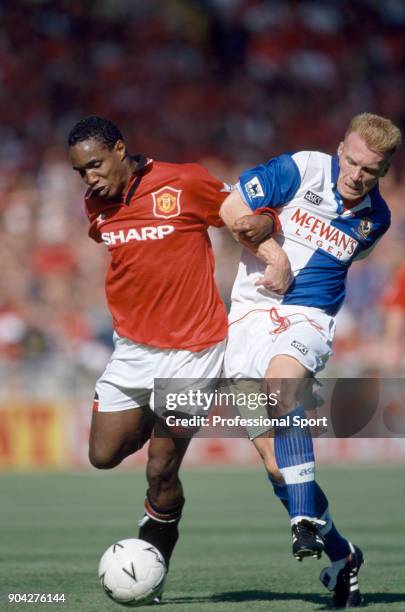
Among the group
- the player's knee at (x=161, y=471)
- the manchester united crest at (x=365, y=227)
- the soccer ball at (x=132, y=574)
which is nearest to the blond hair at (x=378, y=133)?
the manchester united crest at (x=365, y=227)

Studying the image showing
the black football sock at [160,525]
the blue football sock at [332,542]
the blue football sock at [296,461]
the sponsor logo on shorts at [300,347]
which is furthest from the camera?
the black football sock at [160,525]

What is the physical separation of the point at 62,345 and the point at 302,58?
9387 millimetres

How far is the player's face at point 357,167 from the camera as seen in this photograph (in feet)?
20.6

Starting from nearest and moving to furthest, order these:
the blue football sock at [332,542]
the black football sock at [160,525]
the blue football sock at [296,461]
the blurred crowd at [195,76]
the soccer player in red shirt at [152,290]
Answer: the blue football sock at [296,461]
the blue football sock at [332,542]
the soccer player in red shirt at [152,290]
the black football sock at [160,525]
the blurred crowd at [195,76]

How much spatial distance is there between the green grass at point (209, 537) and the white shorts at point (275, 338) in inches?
47.9

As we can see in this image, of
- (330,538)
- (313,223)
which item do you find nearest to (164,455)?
(330,538)

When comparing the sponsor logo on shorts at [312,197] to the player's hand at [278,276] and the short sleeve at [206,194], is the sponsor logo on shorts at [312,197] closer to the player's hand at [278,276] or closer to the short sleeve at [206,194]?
the player's hand at [278,276]

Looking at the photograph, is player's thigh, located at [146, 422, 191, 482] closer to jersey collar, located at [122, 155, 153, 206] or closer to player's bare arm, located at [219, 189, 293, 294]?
player's bare arm, located at [219, 189, 293, 294]

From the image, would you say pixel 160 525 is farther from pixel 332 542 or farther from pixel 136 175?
pixel 136 175

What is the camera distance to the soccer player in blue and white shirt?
627 cm

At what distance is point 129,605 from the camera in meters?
6.33

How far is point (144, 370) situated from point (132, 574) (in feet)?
3.71

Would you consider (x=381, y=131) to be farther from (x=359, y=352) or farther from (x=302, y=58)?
(x=302, y=58)

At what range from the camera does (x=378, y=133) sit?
6258mm
